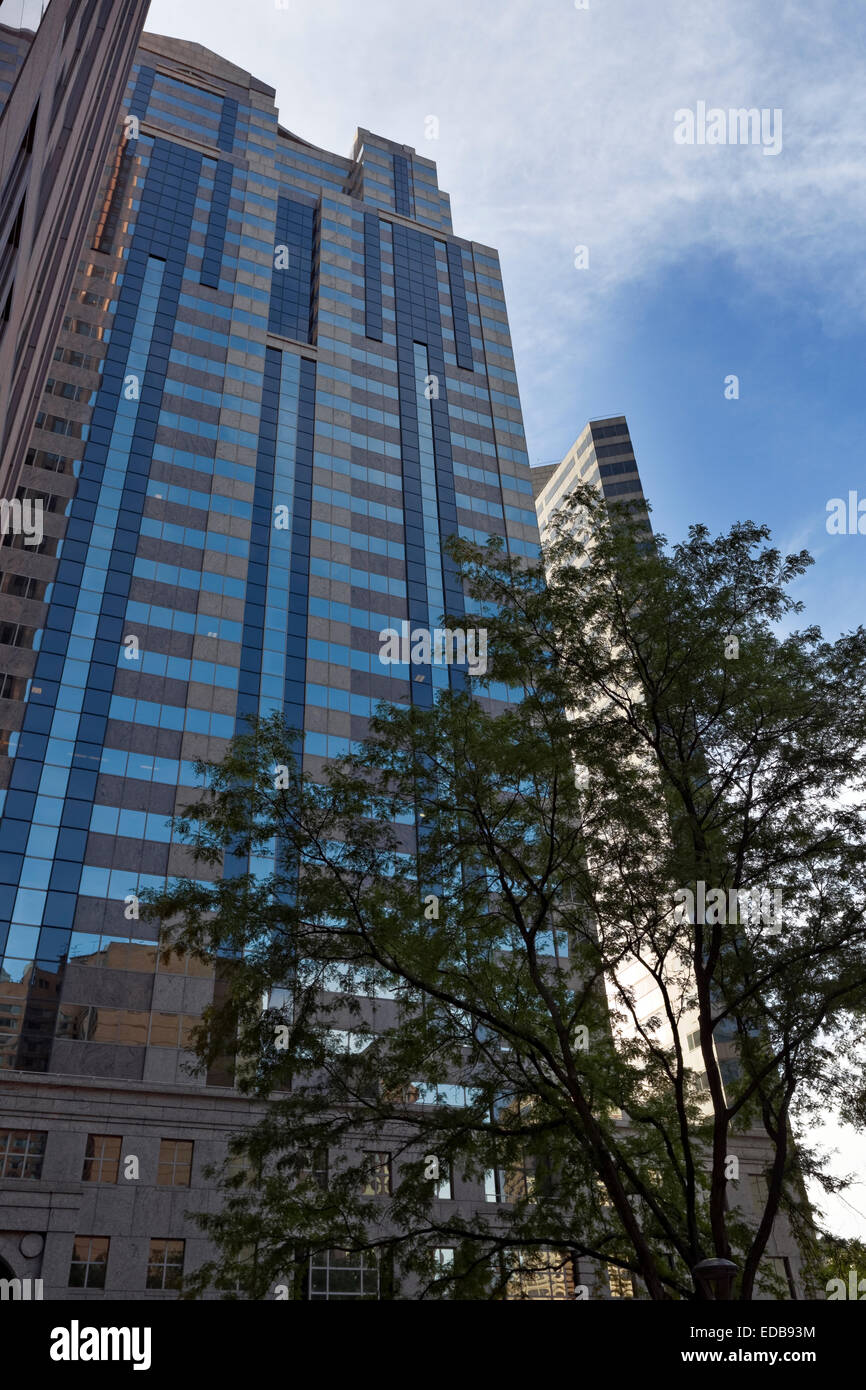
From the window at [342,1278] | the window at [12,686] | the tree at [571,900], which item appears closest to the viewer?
the tree at [571,900]

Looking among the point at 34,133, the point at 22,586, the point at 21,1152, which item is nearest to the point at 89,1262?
the point at 21,1152

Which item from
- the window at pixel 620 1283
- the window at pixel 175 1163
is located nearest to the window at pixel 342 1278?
the window at pixel 175 1163

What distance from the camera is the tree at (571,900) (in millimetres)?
15500

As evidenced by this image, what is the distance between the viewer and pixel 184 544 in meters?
51.4

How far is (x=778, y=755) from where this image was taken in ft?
55.2

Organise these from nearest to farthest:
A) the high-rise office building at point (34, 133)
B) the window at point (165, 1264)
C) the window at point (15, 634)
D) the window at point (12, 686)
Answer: the high-rise office building at point (34, 133) → the window at point (165, 1264) → the window at point (12, 686) → the window at point (15, 634)

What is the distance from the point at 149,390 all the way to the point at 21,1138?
41481 mm

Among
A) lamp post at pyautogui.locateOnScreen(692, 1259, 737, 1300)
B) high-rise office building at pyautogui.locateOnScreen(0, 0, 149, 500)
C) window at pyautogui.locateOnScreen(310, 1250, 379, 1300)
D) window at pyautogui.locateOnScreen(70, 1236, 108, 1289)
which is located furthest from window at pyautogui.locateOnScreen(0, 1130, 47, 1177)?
lamp post at pyautogui.locateOnScreen(692, 1259, 737, 1300)

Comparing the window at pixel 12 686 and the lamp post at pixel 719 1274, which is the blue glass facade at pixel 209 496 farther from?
the lamp post at pixel 719 1274

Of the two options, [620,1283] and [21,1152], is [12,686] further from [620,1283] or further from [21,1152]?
[620,1283]

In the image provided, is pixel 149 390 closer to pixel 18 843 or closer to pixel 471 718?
pixel 18 843

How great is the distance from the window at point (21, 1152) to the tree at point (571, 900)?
19323 mm

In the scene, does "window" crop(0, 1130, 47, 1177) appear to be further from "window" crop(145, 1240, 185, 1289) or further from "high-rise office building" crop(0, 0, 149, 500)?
"high-rise office building" crop(0, 0, 149, 500)
